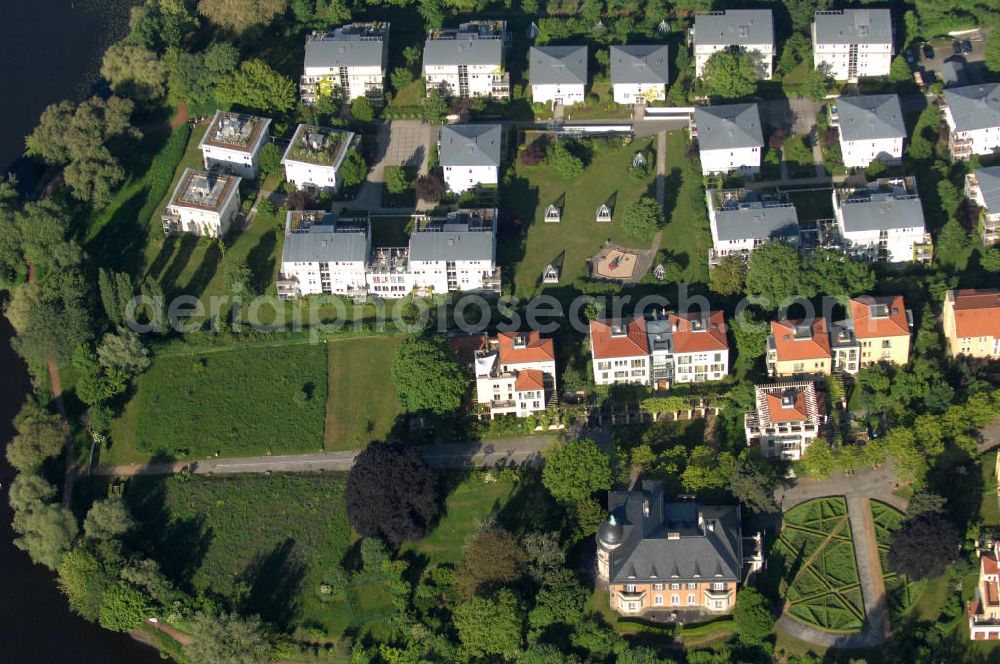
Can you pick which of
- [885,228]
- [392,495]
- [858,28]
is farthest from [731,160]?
[392,495]

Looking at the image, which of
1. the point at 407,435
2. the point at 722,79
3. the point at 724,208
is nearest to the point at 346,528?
the point at 407,435

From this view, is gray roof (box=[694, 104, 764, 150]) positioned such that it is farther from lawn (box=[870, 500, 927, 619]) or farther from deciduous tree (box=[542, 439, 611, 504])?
lawn (box=[870, 500, 927, 619])

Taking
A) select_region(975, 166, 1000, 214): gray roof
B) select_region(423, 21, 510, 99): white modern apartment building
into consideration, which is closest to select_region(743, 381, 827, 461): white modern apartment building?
select_region(975, 166, 1000, 214): gray roof

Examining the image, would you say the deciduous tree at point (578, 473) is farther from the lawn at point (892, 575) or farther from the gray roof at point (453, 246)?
the gray roof at point (453, 246)

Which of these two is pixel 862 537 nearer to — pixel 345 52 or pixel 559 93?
pixel 559 93

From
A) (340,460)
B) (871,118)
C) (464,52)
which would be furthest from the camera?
(464,52)

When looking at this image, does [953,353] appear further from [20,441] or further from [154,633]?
[20,441]
